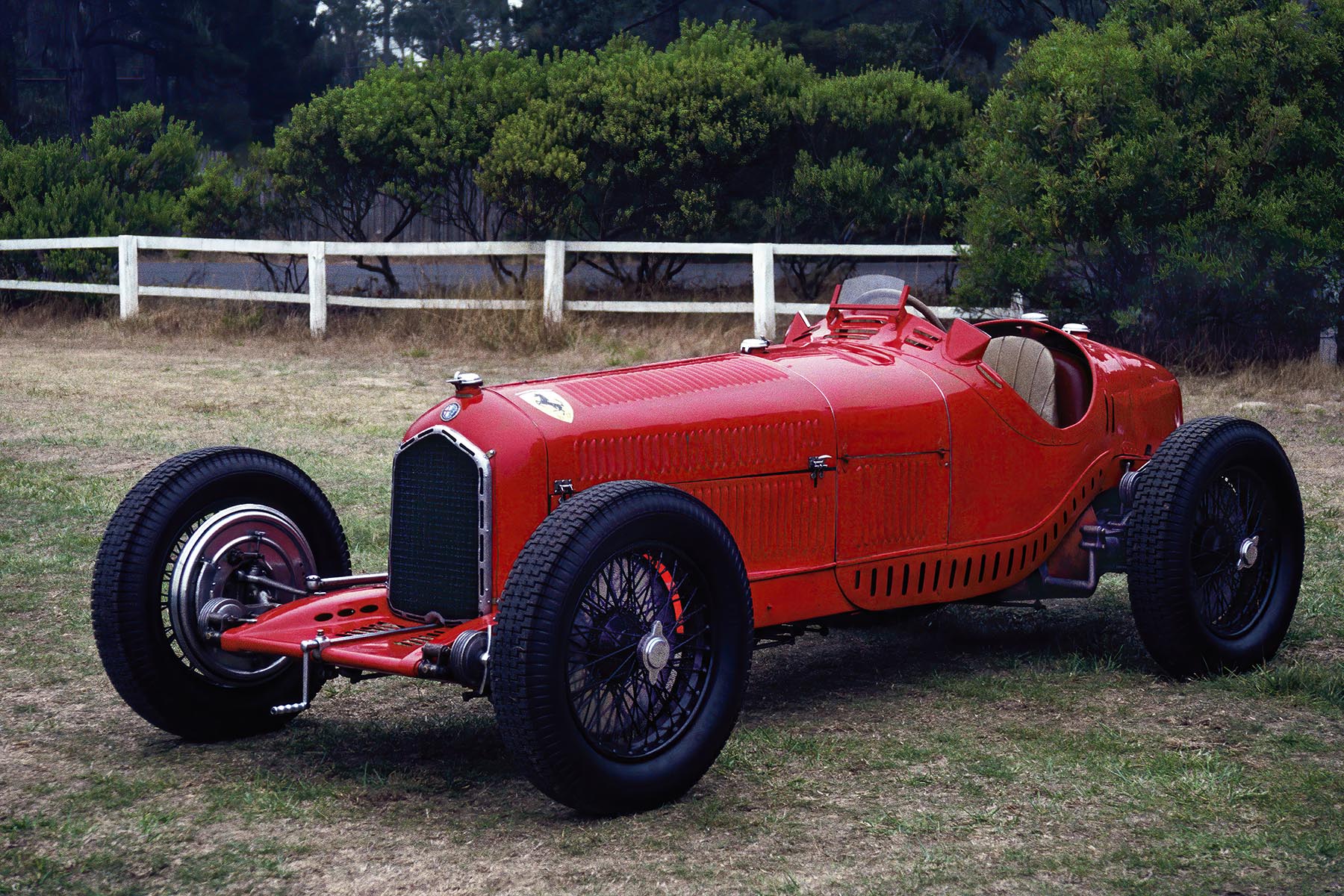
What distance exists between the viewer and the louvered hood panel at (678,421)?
436 cm

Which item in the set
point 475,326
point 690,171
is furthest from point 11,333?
point 690,171

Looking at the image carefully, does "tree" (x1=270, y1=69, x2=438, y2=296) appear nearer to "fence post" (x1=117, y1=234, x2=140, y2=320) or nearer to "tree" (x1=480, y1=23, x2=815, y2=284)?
"tree" (x1=480, y1=23, x2=815, y2=284)

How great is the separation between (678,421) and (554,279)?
11599 mm

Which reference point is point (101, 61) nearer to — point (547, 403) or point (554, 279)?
point (554, 279)

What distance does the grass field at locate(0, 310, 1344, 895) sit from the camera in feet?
11.6

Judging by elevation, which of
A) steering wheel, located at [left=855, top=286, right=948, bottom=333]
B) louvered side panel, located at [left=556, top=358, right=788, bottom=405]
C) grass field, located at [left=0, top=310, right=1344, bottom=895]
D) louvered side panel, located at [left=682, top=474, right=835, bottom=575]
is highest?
steering wheel, located at [left=855, top=286, right=948, bottom=333]

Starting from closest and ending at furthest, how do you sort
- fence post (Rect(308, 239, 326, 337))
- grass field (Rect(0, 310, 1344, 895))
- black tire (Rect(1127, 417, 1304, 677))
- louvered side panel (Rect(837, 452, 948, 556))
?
1. grass field (Rect(0, 310, 1344, 895))
2. louvered side panel (Rect(837, 452, 948, 556))
3. black tire (Rect(1127, 417, 1304, 677))
4. fence post (Rect(308, 239, 326, 337))

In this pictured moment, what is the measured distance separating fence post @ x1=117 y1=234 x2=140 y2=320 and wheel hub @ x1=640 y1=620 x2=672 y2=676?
15002 mm

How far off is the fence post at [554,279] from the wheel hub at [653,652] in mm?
12073

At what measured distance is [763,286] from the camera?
15.3m

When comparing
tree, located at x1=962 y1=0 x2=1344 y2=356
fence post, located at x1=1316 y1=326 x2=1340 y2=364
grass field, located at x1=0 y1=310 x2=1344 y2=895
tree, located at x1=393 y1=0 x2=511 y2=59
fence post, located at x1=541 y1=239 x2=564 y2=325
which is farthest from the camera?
tree, located at x1=393 y1=0 x2=511 y2=59

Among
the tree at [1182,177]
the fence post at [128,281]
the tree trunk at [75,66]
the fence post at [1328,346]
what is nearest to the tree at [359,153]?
the fence post at [128,281]

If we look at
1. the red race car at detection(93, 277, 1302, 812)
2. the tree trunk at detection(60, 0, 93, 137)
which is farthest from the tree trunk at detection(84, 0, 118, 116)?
the red race car at detection(93, 277, 1302, 812)

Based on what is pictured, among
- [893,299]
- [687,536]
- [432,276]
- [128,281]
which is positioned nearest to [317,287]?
[128,281]
